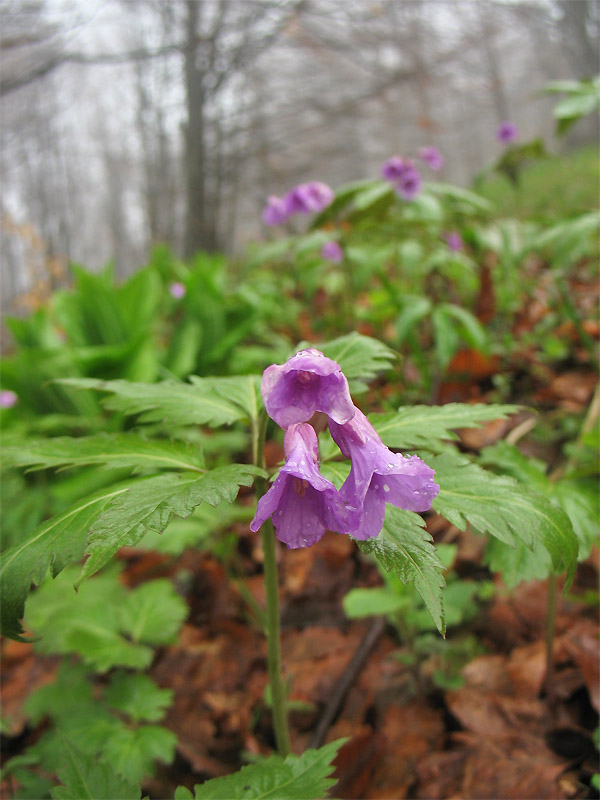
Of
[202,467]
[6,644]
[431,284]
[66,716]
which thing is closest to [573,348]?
[431,284]

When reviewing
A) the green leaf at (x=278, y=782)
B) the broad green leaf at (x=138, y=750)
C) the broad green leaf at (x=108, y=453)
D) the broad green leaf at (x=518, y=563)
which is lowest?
the broad green leaf at (x=138, y=750)

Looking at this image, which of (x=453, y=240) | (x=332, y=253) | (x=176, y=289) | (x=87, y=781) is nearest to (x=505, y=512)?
(x=87, y=781)

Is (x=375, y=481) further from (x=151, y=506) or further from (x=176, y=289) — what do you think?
(x=176, y=289)

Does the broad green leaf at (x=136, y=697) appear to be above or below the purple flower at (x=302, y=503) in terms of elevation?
below

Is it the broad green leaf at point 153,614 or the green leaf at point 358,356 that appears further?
the broad green leaf at point 153,614

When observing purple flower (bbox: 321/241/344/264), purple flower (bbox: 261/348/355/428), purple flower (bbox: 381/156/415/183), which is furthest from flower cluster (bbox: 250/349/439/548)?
purple flower (bbox: 321/241/344/264)

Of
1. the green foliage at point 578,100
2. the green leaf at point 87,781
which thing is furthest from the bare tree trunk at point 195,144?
the green leaf at point 87,781

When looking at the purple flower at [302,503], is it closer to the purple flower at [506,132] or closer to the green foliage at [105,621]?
the green foliage at [105,621]

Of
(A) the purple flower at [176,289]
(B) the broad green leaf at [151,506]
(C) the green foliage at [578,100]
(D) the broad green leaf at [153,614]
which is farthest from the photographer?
(A) the purple flower at [176,289]
